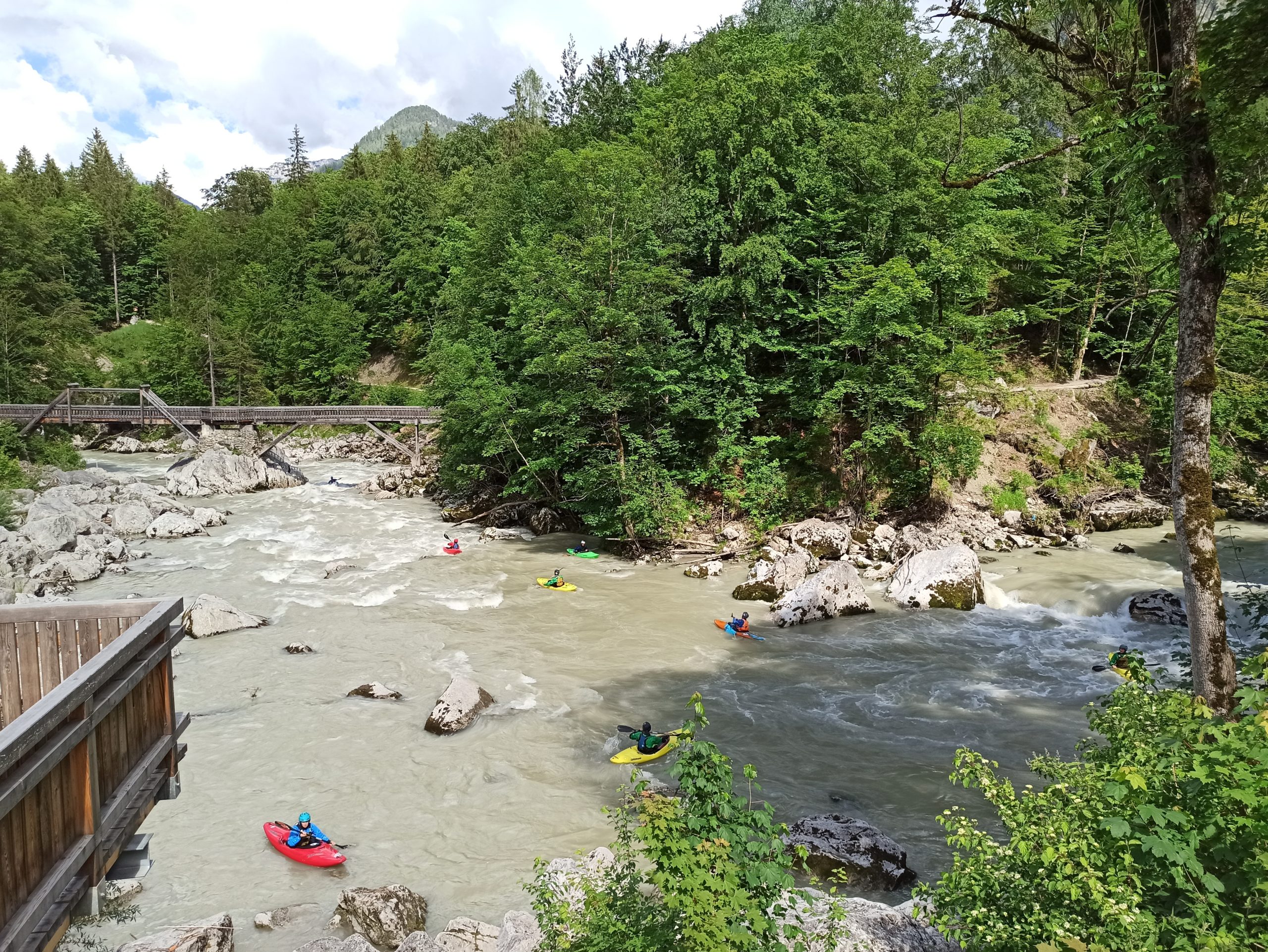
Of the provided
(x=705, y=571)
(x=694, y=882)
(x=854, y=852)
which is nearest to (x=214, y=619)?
(x=705, y=571)

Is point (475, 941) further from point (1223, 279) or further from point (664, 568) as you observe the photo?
point (664, 568)

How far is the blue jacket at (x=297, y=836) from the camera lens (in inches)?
338

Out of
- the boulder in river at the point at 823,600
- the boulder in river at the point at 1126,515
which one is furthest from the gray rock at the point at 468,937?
the boulder in river at the point at 1126,515

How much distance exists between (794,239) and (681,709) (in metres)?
14.6

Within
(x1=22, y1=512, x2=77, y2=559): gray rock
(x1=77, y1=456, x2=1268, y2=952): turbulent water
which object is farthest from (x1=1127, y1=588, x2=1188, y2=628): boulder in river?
(x1=22, y1=512, x2=77, y2=559): gray rock

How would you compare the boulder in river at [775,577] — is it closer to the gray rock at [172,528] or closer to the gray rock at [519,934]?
the gray rock at [519,934]

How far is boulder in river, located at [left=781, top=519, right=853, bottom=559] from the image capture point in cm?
1986

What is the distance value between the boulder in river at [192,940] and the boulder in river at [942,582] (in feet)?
45.7

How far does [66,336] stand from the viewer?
38.2 m

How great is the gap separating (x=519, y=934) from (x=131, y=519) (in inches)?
932

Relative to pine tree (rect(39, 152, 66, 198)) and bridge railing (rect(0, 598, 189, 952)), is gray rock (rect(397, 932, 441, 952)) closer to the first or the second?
bridge railing (rect(0, 598, 189, 952))

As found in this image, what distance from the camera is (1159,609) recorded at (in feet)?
48.3

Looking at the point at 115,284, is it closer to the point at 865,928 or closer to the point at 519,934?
the point at 519,934

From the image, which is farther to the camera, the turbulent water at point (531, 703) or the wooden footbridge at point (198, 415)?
the wooden footbridge at point (198, 415)
